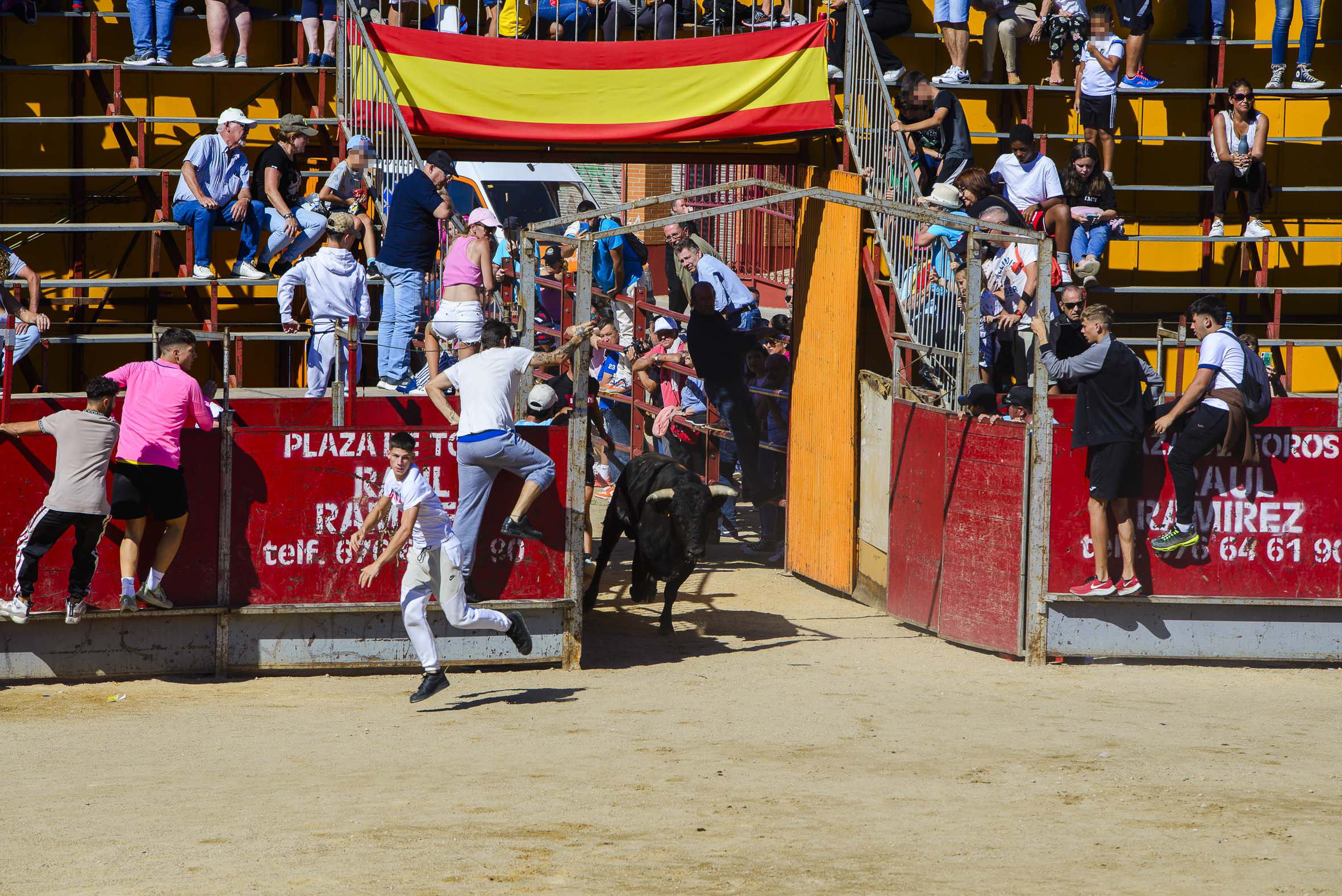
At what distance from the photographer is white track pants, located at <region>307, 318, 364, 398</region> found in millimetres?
13398

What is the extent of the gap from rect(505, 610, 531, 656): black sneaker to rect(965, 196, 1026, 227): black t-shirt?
5891 millimetres

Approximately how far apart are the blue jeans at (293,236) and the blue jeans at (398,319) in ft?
5.73

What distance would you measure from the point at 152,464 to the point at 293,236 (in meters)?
5.46

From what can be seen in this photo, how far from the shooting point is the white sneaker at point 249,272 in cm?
1541

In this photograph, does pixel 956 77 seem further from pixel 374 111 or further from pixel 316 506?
pixel 316 506

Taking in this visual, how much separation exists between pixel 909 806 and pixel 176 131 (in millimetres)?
13084

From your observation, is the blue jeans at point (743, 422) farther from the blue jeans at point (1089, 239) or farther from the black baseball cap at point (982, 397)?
the black baseball cap at point (982, 397)

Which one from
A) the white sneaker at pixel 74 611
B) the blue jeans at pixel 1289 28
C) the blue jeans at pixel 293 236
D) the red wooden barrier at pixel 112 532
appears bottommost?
the white sneaker at pixel 74 611

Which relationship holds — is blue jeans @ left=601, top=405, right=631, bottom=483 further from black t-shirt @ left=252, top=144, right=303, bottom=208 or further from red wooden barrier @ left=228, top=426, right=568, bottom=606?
red wooden barrier @ left=228, top=426, right=568, bottom=606

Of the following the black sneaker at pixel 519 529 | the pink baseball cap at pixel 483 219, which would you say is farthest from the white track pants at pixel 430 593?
the pink baseball cap at pixel 483 219

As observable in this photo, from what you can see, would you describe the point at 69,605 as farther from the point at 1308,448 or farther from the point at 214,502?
the point at 1308,448

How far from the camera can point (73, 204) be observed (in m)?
17.5

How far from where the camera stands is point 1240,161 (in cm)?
1730

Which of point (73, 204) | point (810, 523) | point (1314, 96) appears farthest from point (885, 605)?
point (73, 204)
